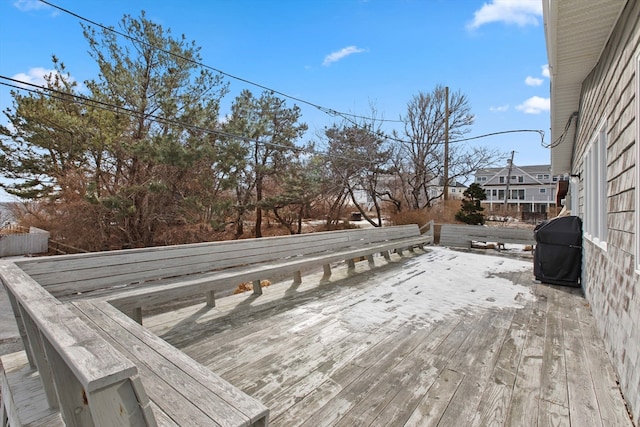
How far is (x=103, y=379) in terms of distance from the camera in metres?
0.80

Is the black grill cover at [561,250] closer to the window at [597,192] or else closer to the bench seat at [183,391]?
the window at [597,192]

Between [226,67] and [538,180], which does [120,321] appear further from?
[538,180]

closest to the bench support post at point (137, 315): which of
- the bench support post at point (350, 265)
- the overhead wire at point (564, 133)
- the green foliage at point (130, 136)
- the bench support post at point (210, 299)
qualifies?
the bench support post at point (210, 299)

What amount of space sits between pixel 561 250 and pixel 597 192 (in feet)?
5.51

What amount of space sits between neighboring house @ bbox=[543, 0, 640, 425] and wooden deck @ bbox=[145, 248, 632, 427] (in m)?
0.30

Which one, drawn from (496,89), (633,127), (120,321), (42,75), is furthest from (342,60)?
(42,75)

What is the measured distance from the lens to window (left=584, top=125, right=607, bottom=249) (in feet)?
10.2

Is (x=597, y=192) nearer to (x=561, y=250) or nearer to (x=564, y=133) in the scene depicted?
(x=561, y=250)

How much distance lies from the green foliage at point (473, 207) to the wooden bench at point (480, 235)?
10.5ft

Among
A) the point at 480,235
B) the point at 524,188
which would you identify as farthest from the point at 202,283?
the point at 524,188

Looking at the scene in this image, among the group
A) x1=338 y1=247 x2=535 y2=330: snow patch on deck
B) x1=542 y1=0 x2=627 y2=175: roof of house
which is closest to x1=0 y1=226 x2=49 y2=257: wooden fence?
x1=338 y1=247 x2=535 y2=330: snow patch on deck

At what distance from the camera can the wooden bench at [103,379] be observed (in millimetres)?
850

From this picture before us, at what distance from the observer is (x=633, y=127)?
202cm

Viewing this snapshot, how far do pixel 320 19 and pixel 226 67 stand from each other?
289 centimetres
